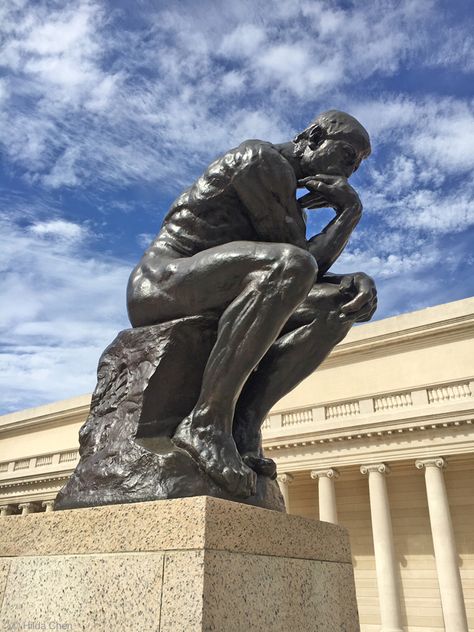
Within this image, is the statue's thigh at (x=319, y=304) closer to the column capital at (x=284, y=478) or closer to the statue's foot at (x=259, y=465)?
the statue's foot at (x=259, y=465)

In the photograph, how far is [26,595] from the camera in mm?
2771

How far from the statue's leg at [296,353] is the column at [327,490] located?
70.7 ft

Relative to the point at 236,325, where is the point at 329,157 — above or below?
above

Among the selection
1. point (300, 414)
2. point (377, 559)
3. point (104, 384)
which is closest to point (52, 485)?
point (300, 414)

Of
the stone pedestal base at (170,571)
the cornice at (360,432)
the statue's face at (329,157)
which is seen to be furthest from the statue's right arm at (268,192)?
the cornice at (360,432)

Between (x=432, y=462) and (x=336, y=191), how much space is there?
20.4 meters

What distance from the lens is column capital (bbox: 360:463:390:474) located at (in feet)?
75.4

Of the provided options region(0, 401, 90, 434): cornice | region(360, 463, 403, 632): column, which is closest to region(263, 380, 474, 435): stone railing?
region(360, 463, 403, 632): column

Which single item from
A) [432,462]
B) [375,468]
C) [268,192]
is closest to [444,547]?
[432,462]

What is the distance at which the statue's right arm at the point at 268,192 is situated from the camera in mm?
3586

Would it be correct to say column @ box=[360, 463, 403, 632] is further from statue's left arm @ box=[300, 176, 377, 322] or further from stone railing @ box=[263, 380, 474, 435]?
statue's left arm @ box=[300, 176, 377, 322]

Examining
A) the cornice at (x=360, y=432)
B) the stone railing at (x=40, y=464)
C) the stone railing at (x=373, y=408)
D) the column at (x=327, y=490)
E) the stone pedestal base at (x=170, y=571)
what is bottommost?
the stone pedestal base at (x=170, y=571)

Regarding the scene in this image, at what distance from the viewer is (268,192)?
3594mm

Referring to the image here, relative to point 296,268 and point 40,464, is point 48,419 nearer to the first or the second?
point 40,464
